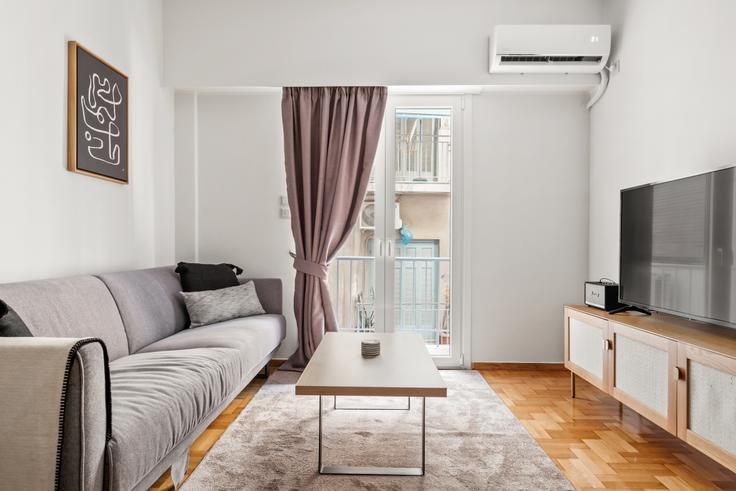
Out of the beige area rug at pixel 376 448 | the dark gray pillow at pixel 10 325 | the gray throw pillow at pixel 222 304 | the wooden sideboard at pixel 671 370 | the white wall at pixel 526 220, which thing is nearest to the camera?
the dark gray pillow at pixel 10 325

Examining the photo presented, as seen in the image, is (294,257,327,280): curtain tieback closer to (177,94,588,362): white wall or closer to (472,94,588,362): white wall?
(177,94,588,362): white wall

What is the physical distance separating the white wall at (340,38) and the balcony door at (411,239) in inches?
13.1

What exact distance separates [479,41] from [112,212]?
2883mm

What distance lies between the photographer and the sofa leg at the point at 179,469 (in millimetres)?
1963

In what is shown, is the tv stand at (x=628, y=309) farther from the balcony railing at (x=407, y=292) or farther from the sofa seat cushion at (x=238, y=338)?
the sofa seat cushion at (x=238, y=338)

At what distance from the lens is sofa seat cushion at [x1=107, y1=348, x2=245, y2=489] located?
5.01 ft

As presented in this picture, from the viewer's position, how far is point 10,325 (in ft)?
5.57

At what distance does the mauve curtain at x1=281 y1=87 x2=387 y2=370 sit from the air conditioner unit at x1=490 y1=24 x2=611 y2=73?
931 millimetres

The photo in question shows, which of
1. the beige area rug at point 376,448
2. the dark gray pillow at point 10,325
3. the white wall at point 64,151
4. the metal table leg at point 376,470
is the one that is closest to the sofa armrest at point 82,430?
the dark gray pillow at point 10,325

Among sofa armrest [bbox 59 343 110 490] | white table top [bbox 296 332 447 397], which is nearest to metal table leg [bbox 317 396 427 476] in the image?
white table top [bbox 296 332 447 397]

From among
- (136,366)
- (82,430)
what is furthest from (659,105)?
(82,430)

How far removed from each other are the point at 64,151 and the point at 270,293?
1.73 m

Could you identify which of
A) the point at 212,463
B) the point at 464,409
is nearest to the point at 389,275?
the point at 464,409

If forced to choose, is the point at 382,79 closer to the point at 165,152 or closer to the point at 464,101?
the point at 464,101
